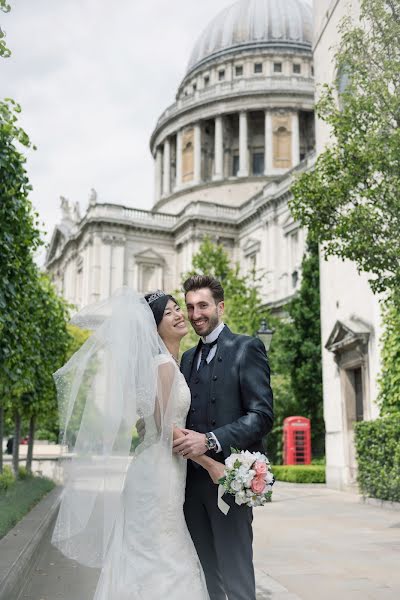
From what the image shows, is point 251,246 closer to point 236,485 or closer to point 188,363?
point 188,363

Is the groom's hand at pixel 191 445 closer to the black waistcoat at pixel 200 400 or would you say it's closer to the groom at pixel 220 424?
the groom at pixel 220 424

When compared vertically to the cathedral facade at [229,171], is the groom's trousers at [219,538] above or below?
below

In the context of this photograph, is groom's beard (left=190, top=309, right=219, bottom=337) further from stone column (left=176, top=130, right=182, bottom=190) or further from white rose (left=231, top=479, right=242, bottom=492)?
stone column (left=176, top=130, right=182, bottom=190)

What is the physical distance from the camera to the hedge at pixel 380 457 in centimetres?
1447

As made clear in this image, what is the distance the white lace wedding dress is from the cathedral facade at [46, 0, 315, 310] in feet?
123

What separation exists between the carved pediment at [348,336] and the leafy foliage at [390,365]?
1.13 meters

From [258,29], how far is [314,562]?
73.8 meters

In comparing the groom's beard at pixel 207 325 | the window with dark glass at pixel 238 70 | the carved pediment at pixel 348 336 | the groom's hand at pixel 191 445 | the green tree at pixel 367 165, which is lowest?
the groom's hand at pixel 191 445

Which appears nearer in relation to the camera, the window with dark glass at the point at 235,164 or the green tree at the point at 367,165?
the green tree at the point at 367,165

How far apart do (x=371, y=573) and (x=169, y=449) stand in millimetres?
4751

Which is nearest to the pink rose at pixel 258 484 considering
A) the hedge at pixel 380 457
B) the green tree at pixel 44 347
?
the hedge at pixel 380 457

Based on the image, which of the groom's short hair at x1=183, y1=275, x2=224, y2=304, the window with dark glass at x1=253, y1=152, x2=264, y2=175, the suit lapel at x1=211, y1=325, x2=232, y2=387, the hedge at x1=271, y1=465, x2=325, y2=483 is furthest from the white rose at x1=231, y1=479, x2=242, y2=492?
the window with dark glass at x1=253, y1=152, x2=264, y2=175

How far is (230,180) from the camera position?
62.7m

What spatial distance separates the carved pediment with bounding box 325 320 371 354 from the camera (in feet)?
59.5
